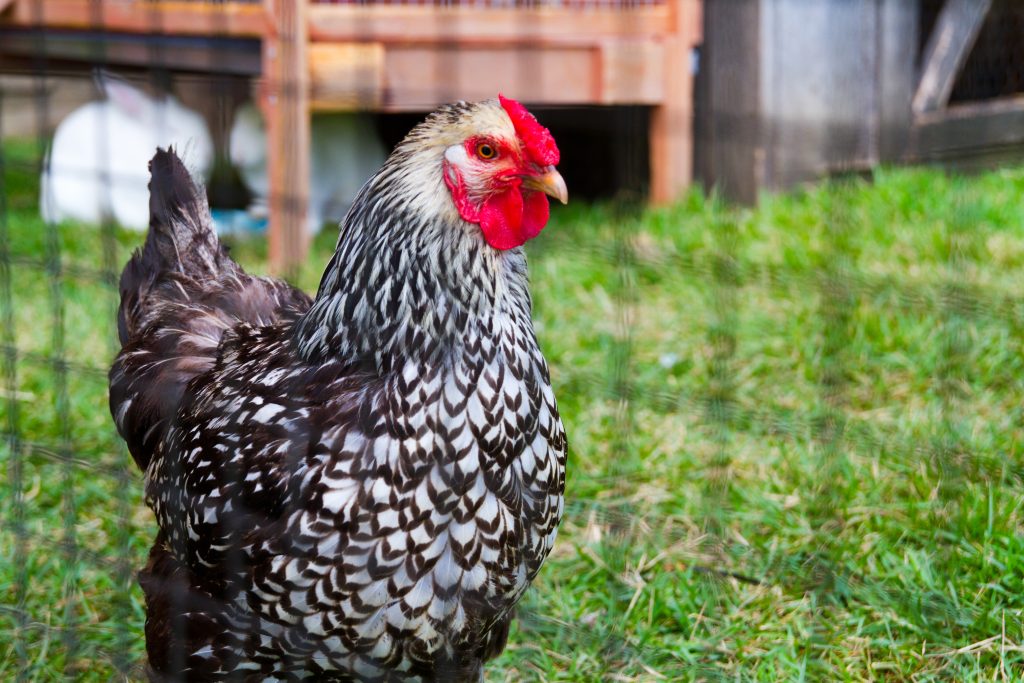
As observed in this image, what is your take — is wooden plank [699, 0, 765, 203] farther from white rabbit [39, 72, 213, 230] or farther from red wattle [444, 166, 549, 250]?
red wattle [444, 166, 549, 250]

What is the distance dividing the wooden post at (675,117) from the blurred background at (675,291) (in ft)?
0.05

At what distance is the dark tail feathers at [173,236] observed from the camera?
7.77ft

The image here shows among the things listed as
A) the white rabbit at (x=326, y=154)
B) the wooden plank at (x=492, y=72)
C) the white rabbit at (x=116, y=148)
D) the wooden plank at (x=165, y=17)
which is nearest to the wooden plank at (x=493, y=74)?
the wooden plank at (x=492, y=72)

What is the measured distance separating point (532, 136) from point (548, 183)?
8 centimetres

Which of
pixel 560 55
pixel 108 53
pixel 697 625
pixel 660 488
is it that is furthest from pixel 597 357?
pixel 108 53

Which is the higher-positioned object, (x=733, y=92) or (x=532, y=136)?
(x=733, y=92)

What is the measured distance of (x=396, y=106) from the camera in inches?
166

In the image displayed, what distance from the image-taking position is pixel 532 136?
1632 millimetres

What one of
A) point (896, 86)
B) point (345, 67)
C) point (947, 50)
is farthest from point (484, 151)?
point (947, 50)

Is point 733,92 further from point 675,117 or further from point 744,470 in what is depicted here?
point 744,470

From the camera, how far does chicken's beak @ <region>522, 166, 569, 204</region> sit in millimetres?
1619

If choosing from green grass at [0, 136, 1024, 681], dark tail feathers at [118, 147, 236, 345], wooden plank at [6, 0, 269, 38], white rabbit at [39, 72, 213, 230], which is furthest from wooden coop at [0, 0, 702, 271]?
dark tail feathers at [118, 147, 236, 345]

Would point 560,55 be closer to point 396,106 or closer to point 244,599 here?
point 396,106

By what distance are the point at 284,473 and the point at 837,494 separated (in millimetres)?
1491
